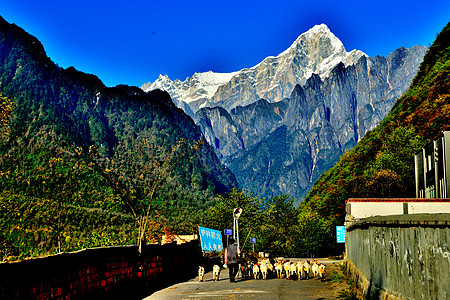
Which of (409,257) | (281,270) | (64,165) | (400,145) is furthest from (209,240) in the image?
(64,165)

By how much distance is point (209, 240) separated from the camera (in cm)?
3500

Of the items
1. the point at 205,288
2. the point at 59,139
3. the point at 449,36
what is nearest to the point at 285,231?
the point at 449,36

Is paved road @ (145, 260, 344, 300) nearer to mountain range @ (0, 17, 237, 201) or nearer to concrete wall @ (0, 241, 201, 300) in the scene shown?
concrete wall @ (0, 241, 201, 300)

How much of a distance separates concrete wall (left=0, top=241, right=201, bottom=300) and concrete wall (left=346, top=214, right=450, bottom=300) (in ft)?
21.6

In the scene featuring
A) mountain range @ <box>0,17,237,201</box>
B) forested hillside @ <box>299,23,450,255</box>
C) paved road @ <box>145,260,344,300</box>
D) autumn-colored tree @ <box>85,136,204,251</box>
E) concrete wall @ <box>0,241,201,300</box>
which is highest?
mountain range @ <box>0,17,237,201</box>

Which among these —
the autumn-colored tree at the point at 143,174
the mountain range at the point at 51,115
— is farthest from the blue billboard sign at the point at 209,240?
the mountain range at the point at 51,115

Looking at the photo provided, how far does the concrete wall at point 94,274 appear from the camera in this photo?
27.7 feet

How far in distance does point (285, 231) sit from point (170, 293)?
73351mm

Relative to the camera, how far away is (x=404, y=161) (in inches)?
2682

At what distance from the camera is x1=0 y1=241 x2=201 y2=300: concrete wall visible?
27.7ft

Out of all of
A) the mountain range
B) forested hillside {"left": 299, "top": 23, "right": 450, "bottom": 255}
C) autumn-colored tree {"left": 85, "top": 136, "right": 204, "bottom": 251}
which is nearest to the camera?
autumn-colored tree {"left": 85, "top": 136, "right": 204, "bottom": 251}

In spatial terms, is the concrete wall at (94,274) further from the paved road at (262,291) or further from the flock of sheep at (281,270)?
the flock of sheep at (281,270)

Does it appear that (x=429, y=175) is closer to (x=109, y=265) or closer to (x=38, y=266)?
(x=109, y=265)

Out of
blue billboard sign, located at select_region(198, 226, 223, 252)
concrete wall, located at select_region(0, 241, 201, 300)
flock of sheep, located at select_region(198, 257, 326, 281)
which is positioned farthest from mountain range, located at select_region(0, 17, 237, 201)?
concrete wall, located at select_region(0, 241, 201, 300)
